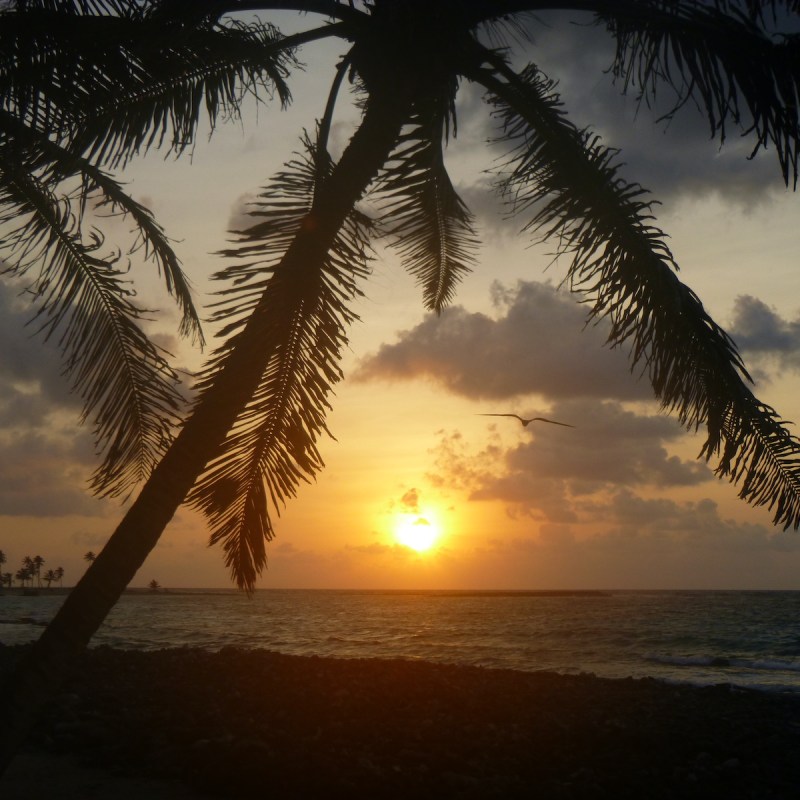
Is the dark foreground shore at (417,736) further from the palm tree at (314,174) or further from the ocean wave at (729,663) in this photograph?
the ocean wave at (729,663)

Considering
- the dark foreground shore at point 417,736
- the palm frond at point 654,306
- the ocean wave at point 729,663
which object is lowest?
the dark foreground shore at point 417,736

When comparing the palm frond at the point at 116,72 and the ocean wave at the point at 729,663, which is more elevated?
the palm frond at the point at 116,72

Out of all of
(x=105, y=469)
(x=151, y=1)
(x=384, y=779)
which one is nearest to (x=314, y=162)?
(x=151, y=1)

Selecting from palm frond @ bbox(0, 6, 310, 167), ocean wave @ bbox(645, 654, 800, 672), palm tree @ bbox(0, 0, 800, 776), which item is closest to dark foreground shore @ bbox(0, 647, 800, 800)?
palm tree @ bbox(0, 0, 800, 776)

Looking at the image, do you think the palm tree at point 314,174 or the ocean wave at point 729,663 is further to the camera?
the ocean wave at point 729,663

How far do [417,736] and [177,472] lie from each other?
4.23 m

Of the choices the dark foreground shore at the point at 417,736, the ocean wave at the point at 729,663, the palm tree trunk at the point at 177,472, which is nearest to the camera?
the palm tree trunk at the point at 177,472

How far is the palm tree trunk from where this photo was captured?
3686 millimetres

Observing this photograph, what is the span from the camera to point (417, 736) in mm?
6996

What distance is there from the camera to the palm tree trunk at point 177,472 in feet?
12.1

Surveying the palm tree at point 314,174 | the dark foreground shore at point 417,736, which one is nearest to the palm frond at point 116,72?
the palm tree at point 314,174

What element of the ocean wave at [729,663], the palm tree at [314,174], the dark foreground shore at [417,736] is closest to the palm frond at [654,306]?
the palm tree at [314,174]

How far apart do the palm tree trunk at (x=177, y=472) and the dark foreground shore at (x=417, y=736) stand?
9.06ft

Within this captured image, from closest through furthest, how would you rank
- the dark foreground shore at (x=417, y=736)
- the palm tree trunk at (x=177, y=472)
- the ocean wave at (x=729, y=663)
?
the palm tree trunk at (x=177, y=472) < the dark foreground shore at (x=417, y=736) < the ocean wave at (x=729, y=663)
